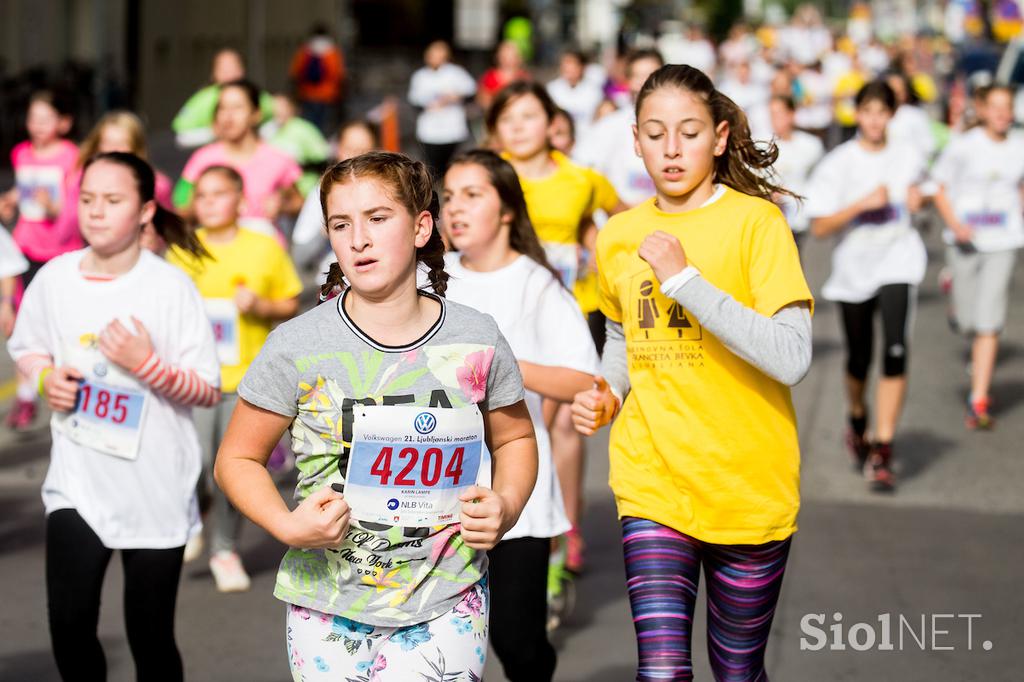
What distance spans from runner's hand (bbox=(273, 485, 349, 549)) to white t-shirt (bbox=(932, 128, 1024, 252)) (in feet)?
22.3

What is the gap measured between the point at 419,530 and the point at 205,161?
4765 millimetres

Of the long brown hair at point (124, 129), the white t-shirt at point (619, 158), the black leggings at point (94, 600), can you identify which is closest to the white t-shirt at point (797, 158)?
the white t-shirt at point (619, 158)

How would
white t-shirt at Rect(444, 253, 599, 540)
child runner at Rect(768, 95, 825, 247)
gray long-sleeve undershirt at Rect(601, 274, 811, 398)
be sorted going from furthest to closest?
child runner at Rect(768, 95, 825, 247) < white t-shirt at Rect(444, 253, 599, 540) < gray long-sleeve undershirt at Rect(601, 274, 811, 398)

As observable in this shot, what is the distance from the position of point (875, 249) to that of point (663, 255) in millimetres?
4392

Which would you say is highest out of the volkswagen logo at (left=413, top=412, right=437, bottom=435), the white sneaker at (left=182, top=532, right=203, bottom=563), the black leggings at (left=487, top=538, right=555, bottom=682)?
the volkswagen logo at (left=413, top=412, right=437, bottom=435)

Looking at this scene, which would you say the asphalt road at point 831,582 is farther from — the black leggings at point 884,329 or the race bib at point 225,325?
the race bib at point 225,325

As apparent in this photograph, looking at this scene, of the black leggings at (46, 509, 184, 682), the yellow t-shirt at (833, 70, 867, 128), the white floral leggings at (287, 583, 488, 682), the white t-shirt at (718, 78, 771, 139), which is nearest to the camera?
the white floral leggings at (287, 583, 488, 682)

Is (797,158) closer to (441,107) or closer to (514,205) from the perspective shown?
(441,107)

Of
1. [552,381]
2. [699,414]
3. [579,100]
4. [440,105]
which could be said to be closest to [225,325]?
[552,381]

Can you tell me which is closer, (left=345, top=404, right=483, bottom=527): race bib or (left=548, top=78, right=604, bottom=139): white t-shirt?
(left=345, top=404, right=483, bottom=527): race bib

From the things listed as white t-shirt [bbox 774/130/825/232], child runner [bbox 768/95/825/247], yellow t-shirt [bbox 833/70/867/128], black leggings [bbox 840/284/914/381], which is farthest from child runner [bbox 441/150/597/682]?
yellow t-shirt [bbox 833/70/867/128]

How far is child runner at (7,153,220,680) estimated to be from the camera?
448 centimetres

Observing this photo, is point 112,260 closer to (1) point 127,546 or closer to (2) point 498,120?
(1) point 127,546

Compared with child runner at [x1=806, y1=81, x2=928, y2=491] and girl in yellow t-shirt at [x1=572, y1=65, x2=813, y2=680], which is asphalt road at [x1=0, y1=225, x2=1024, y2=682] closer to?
child runner at [x1=806, y1=81, x2=928, y2=491]
